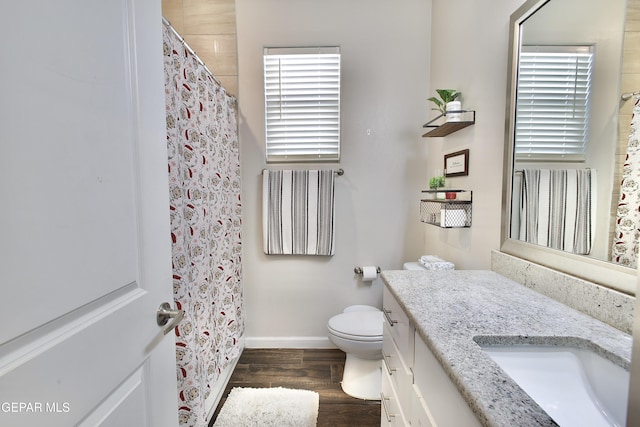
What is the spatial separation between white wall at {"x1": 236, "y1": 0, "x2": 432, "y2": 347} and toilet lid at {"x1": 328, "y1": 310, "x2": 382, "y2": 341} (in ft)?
1.03

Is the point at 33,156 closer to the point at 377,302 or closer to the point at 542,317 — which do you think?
the point at 542,317

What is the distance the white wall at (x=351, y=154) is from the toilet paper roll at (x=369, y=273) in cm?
7

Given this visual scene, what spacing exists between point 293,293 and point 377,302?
0.68m

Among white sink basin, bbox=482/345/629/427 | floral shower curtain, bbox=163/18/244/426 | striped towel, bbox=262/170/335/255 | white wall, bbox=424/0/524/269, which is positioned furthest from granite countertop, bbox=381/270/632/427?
striped towel, bbox=262/170/335/255

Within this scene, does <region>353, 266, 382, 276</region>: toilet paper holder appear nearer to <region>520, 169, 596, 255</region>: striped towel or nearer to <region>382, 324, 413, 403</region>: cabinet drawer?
<region>382, 324, 413, 403</region>: cabinet drawer

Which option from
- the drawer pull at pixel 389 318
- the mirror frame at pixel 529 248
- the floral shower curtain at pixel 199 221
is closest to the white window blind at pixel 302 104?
the floral shower curtain at pixel 199 221

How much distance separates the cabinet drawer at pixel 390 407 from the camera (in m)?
0.93

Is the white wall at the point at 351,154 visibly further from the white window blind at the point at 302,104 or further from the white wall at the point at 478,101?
the white wall at the point at 478,101

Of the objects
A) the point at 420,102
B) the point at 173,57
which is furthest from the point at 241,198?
the point at 420,102

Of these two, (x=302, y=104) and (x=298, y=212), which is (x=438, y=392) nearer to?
(x=298, y=212)

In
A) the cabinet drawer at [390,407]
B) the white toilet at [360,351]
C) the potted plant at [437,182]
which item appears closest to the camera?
the cabinet drawer at [390,407]

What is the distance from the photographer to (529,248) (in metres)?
1.06

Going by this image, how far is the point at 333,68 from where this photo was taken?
2020mm

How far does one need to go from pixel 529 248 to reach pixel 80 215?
1.40 m
